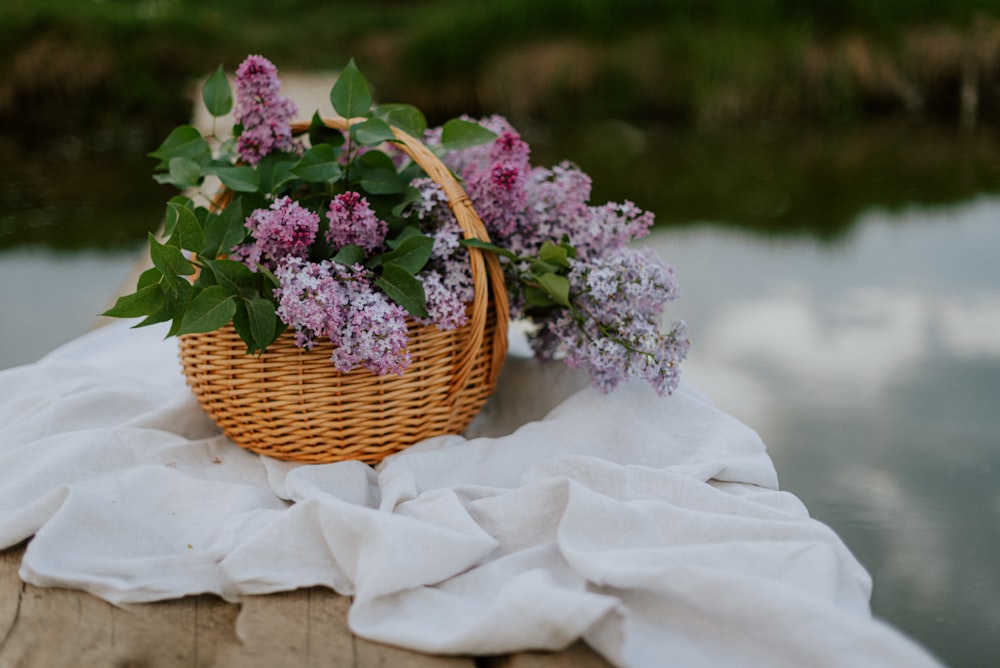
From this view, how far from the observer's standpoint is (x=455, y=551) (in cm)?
106

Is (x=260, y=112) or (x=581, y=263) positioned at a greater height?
(x=260, y=112)

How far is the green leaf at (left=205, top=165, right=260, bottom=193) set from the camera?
1.35 metres

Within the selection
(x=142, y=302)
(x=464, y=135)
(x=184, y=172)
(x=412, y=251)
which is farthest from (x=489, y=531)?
(x=184, y=172)

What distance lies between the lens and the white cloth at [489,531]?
0.91 m

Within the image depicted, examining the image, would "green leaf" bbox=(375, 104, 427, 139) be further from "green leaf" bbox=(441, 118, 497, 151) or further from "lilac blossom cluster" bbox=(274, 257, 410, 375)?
"lilac blossom cluster" bbox=(274, 257, 410, 375)

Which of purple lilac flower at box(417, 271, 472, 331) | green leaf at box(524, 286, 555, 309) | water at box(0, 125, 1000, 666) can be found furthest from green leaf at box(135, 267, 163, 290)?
water at box(0, 125, 1000, 666)

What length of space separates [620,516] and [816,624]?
0.86 ft

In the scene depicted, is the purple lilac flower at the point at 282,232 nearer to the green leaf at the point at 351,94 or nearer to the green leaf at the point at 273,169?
the green leaf at the point at 273,169

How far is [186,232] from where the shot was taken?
4.03 ft

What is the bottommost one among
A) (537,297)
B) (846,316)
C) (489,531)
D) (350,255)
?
(846,316)

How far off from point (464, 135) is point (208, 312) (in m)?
0.49

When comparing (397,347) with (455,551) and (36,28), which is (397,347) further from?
(36,28)

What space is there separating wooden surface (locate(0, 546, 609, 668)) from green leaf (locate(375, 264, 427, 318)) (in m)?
0.38

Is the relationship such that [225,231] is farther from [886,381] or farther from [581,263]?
[886,381]
